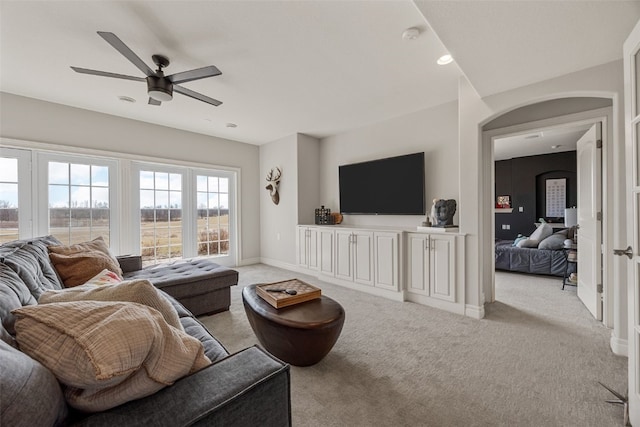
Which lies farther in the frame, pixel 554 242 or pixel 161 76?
pixel 554 242

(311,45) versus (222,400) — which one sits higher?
(311,45)

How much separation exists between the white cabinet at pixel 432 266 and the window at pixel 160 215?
392cm

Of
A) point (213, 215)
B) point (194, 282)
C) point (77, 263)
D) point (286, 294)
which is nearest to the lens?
point (286, 294)

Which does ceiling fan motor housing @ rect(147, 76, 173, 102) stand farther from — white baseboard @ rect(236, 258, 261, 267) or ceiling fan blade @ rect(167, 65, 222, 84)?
white baseboard @ rect(236, 258, 261, 267)

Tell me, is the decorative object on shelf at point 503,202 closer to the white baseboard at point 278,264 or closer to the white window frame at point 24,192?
the white baseboard at point 278,264

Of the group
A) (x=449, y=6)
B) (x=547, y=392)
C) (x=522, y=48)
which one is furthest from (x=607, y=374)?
(x=449, y=6)

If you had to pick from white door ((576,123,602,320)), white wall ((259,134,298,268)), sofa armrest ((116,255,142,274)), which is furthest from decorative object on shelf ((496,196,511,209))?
sofa armrest ((116,255,142,274))

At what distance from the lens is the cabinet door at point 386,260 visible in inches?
135

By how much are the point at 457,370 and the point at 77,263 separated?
308 centimetres

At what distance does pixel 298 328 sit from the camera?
1.76 meters

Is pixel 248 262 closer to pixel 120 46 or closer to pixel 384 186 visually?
pixel 384 186

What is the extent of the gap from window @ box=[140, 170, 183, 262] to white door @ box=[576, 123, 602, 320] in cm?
571

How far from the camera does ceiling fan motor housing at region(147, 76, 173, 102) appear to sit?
2.33 m

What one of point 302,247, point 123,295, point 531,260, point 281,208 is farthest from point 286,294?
point 531,260
